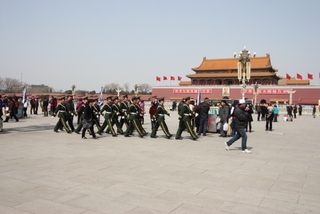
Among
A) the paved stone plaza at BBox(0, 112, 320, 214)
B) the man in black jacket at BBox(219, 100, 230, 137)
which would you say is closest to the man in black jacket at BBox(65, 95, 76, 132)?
the paved stone plaza at BBox(0, 112, 320, 214)

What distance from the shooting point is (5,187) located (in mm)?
4184

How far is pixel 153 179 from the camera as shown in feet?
15.6

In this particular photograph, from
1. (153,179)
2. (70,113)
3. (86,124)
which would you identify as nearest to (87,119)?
(86,124)

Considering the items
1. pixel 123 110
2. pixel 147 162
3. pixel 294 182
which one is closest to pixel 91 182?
pixel 147 162

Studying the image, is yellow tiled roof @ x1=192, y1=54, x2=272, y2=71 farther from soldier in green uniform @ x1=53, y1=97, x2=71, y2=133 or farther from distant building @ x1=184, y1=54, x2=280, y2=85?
soldier in green uniform @ x1=53, y1=97, x2=71, y2=133

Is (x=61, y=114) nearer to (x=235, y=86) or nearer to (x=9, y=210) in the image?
(x=9, y=210)

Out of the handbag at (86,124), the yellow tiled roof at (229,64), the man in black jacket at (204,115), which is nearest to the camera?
the handbag at (86,124)

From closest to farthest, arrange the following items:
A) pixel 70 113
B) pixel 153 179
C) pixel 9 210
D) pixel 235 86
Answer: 1. pixel 9 210
2. pixel 153 179
3. pixel 70 113
4. pixel 235 86

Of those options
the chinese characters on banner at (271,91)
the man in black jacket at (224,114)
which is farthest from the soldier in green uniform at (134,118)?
the chinese characters on banner at (271,91)

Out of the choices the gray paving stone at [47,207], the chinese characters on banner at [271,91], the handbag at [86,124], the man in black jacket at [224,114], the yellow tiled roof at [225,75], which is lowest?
the gray paving stone at [47,207]

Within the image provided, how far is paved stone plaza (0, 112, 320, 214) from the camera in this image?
3.60 m

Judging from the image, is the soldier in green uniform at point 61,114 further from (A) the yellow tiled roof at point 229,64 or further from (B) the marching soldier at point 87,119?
(A) the yellow tiled roof at point 229,64

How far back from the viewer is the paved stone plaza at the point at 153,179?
360cm

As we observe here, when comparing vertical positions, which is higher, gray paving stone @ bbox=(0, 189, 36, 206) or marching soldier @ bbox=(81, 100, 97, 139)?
marching soldier @ bbox=(81, 100, 97, 139)
